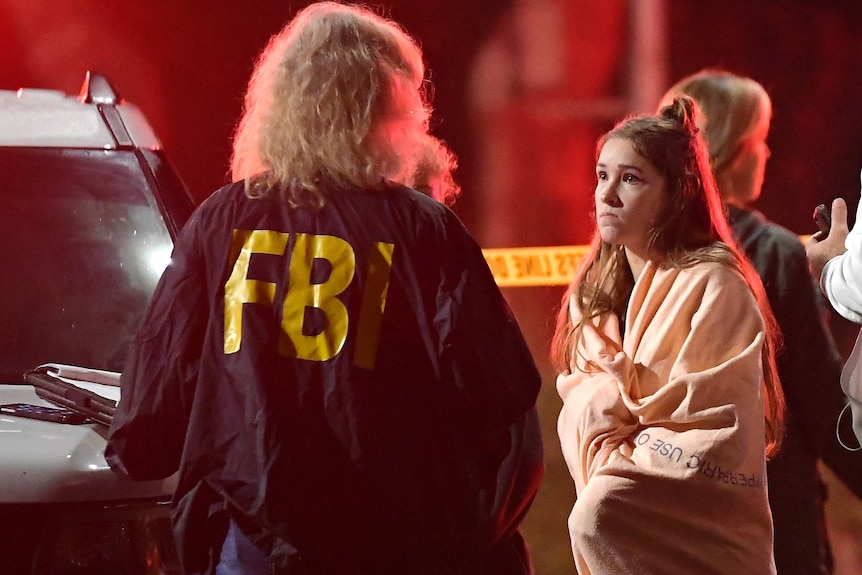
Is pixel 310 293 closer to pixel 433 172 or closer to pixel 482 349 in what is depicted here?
pixel 482 349

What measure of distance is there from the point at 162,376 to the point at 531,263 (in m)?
3.62

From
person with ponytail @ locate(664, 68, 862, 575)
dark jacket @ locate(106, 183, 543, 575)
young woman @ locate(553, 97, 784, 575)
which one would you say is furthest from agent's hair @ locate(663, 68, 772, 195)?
dark jacket @ locate(106, 183, 543, 575)

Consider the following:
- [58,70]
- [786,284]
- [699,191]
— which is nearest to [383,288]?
[699,191]

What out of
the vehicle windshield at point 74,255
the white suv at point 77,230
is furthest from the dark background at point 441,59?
the vehicle windshield at point 74,255

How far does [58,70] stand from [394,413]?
3.02 m

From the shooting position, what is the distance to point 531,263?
5625 millimetres

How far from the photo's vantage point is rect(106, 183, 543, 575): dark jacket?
206 centimetres

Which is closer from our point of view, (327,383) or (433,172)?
(327,383)

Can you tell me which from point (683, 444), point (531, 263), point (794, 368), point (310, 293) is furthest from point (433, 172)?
point (531, 263)

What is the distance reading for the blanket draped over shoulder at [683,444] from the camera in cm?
241

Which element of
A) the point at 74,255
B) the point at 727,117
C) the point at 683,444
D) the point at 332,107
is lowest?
the point at 683,444

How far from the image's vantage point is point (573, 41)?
5773mm

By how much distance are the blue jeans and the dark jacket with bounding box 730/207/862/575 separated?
1725 millimetres

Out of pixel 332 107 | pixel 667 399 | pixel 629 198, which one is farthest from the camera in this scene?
pixel 629 198
